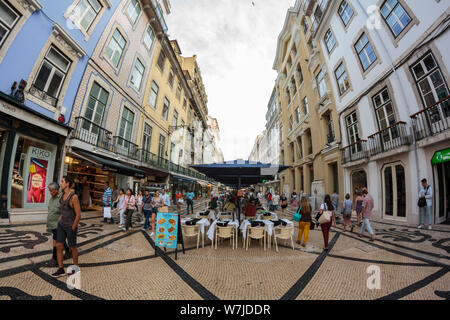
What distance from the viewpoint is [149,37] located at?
15242 millimetres

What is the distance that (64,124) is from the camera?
27.1 feet

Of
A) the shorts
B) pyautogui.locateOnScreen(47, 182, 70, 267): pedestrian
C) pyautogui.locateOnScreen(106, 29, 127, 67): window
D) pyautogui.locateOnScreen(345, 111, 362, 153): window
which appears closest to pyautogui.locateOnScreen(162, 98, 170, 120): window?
pyautogui.locateOnScreen(106, 29, 127, 67): window

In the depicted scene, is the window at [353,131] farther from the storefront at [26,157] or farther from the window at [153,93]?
the storefront at [26,157]

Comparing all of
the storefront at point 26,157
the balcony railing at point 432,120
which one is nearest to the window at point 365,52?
the balcony railing at point 432,120

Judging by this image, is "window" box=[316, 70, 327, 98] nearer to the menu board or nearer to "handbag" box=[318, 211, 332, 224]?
"handbag" box=[318, 211, 332, 224]

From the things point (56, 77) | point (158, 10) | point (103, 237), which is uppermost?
Answer: point (158, 10)

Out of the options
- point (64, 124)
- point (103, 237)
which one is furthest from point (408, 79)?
point (64, 124)

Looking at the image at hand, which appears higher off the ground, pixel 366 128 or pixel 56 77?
pixel 56 77

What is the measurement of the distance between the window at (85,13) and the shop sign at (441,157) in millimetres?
17502

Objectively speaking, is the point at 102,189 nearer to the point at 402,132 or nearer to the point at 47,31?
the point at 47,31

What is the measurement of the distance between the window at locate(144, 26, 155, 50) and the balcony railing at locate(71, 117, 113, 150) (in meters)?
8.90

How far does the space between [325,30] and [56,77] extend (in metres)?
19.4

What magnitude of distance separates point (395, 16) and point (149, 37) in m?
16.8
